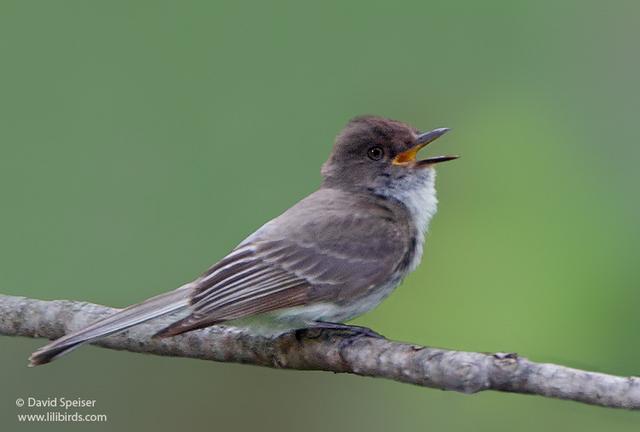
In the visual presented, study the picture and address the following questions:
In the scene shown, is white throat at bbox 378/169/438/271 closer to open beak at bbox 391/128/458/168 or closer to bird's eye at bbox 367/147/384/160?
open beak at bbox 391/128/458/168

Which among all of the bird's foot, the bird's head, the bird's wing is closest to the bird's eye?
the bird's head

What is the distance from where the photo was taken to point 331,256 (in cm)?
467

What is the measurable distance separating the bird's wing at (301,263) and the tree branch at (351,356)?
0.22 meters

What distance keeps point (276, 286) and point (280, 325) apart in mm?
175

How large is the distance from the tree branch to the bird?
116mm

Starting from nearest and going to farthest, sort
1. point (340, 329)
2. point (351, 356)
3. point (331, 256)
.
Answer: point (351, 356)
point (340, 329)
point (331, 256)

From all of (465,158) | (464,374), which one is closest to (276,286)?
(464,374)

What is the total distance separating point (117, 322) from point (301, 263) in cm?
91

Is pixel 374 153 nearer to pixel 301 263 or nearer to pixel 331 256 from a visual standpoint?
pixel 331 256

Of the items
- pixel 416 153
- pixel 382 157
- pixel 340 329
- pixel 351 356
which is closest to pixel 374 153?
pixel 382 157

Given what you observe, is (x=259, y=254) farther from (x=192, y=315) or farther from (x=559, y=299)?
(x=559, y=299)

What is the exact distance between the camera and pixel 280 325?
4449 millimetres

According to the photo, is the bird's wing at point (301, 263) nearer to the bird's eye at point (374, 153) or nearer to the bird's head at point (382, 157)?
the bird's head at point (382, 157)

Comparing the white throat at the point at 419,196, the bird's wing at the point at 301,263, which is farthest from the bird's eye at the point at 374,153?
the bird's wing at the point at 301,263
